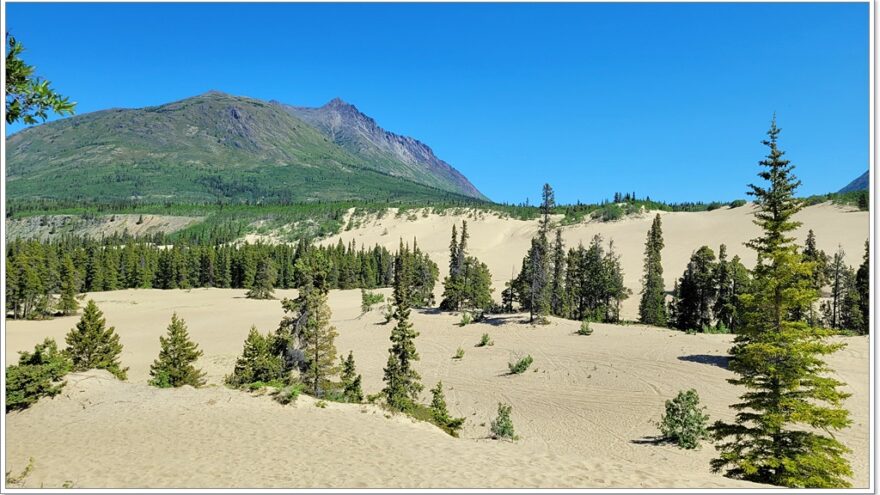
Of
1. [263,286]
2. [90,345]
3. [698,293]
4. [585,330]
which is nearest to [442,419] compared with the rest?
[585,330]

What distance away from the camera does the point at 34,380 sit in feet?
67.0

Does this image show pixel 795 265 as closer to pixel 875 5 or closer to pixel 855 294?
pixel 875 5

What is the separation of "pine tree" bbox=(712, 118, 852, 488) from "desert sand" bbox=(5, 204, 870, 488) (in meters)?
2.69

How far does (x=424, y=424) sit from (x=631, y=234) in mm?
121734

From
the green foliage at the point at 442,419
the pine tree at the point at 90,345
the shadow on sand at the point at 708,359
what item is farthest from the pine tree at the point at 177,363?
the shadow on sand at the point at 708,359

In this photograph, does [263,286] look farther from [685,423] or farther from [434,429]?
[685,423]

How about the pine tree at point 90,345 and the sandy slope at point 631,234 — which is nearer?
the pine tree at point 90,345

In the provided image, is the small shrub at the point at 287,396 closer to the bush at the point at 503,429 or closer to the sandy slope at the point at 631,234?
the bush at the point at 503,429

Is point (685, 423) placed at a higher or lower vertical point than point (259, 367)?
lower

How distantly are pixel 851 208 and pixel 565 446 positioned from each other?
13005 centimetres

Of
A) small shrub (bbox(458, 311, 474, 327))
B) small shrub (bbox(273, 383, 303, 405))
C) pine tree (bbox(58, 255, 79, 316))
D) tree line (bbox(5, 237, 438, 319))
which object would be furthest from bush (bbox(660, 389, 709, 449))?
pine tree (bbox(58, 255, 79, 316))

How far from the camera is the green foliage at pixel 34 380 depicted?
1986cm

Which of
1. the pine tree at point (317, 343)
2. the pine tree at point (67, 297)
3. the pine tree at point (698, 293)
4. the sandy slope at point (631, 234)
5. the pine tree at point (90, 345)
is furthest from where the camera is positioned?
the sandy slope at point (631, 234)

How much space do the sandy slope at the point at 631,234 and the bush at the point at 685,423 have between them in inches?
1886
